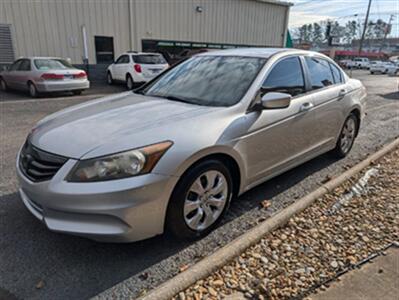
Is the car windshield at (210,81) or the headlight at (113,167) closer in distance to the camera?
the headlight at (113,167)

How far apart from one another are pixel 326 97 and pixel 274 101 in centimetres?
148

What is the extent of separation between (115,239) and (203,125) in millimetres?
1132

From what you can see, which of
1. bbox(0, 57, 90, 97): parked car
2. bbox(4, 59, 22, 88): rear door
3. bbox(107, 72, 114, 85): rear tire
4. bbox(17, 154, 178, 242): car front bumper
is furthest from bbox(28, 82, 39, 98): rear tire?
bbox(17, 154, 178, 242): car front bumper

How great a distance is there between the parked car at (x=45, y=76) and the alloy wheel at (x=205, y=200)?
32.4ft

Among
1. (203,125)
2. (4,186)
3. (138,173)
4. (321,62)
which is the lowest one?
(4,186)

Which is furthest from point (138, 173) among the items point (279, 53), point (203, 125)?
point (279, 53)

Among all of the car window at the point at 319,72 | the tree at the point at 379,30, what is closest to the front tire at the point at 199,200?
the car window at the point at 319,72

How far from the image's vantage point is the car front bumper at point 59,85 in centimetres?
1096

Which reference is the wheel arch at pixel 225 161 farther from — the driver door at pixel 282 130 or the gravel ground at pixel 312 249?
the gravel ground at pixel 312 249

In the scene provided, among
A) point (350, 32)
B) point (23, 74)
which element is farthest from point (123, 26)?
point (350, 32)

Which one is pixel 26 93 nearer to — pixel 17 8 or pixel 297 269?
pixel 17 8

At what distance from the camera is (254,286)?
2.35 meters

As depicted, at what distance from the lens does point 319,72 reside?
4.36 metres

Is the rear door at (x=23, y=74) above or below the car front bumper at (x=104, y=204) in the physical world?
below
